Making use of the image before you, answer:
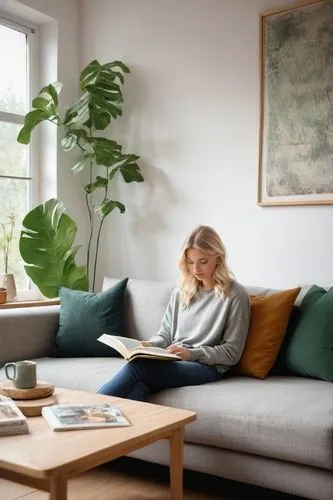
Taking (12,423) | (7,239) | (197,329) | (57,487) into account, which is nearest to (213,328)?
(197,329)

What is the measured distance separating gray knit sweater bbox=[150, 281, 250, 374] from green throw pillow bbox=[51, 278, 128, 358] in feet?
1.29

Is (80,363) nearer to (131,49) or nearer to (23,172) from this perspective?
(23,172)

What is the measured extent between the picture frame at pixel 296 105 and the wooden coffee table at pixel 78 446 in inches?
64.6

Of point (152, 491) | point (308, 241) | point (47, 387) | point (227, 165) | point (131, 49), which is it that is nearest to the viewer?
point (47, 387)

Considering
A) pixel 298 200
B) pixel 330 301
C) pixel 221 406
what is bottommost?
pixel 221 406

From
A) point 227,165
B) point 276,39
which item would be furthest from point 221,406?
point 276,39

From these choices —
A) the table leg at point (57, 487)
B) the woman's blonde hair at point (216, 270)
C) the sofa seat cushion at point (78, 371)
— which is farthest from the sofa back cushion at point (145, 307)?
the table leg at point (57, 487)

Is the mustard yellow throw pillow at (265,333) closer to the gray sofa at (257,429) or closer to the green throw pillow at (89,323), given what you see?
the gray sofa at (257,429)

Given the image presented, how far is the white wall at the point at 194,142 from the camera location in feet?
11.6

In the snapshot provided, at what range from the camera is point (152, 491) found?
2.61 m

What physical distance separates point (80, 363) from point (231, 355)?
79cm

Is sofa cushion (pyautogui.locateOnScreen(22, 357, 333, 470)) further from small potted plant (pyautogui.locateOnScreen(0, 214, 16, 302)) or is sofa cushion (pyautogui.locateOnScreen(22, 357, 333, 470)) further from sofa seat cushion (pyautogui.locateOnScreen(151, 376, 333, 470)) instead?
small potted plant (pyautogui.locateOnScreen(0, 214, 16, 302))

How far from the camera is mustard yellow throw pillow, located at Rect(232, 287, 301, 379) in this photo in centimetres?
277

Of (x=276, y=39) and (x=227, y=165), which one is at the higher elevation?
(x=276, y=39)
